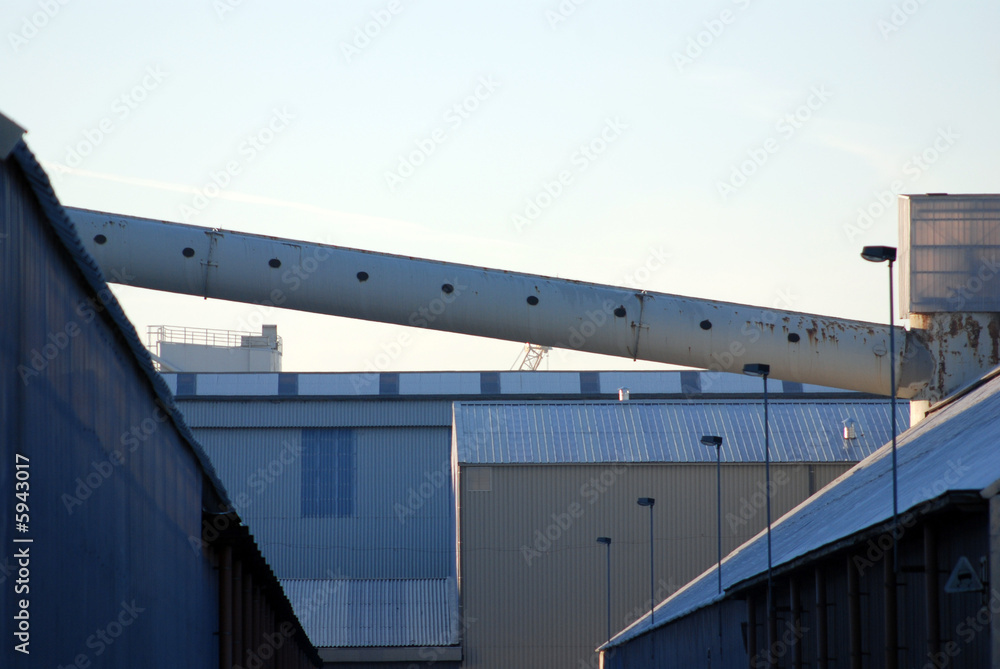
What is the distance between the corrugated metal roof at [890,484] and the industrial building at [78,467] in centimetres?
633

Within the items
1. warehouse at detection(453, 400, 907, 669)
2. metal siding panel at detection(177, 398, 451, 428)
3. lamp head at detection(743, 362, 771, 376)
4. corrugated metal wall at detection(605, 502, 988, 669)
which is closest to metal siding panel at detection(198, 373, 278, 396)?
metal siding panel at detection(177, 398, 451, 428)

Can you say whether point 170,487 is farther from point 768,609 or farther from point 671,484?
point 671,484

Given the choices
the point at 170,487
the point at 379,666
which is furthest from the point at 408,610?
the point at 170,487

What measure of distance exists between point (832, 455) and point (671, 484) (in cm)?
455

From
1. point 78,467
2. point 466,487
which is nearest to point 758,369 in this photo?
point 78,467

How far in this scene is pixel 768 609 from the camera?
54.6 feet

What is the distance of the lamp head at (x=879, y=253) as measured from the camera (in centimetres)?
1295

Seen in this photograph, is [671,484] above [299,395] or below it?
below

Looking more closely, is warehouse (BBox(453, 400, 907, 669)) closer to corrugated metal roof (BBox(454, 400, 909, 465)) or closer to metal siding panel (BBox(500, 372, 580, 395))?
corrugated metal roof (BBox(454, 400, 909, 465))

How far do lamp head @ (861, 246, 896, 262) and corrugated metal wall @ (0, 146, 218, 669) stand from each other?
706 centimetres

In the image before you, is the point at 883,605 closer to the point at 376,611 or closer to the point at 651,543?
the point at 651,543

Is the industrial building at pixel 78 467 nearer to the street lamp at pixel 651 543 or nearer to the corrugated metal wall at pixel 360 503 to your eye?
the street lamp at pixel 651 543

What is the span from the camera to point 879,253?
1302 cm

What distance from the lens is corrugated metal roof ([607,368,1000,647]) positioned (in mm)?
12047
